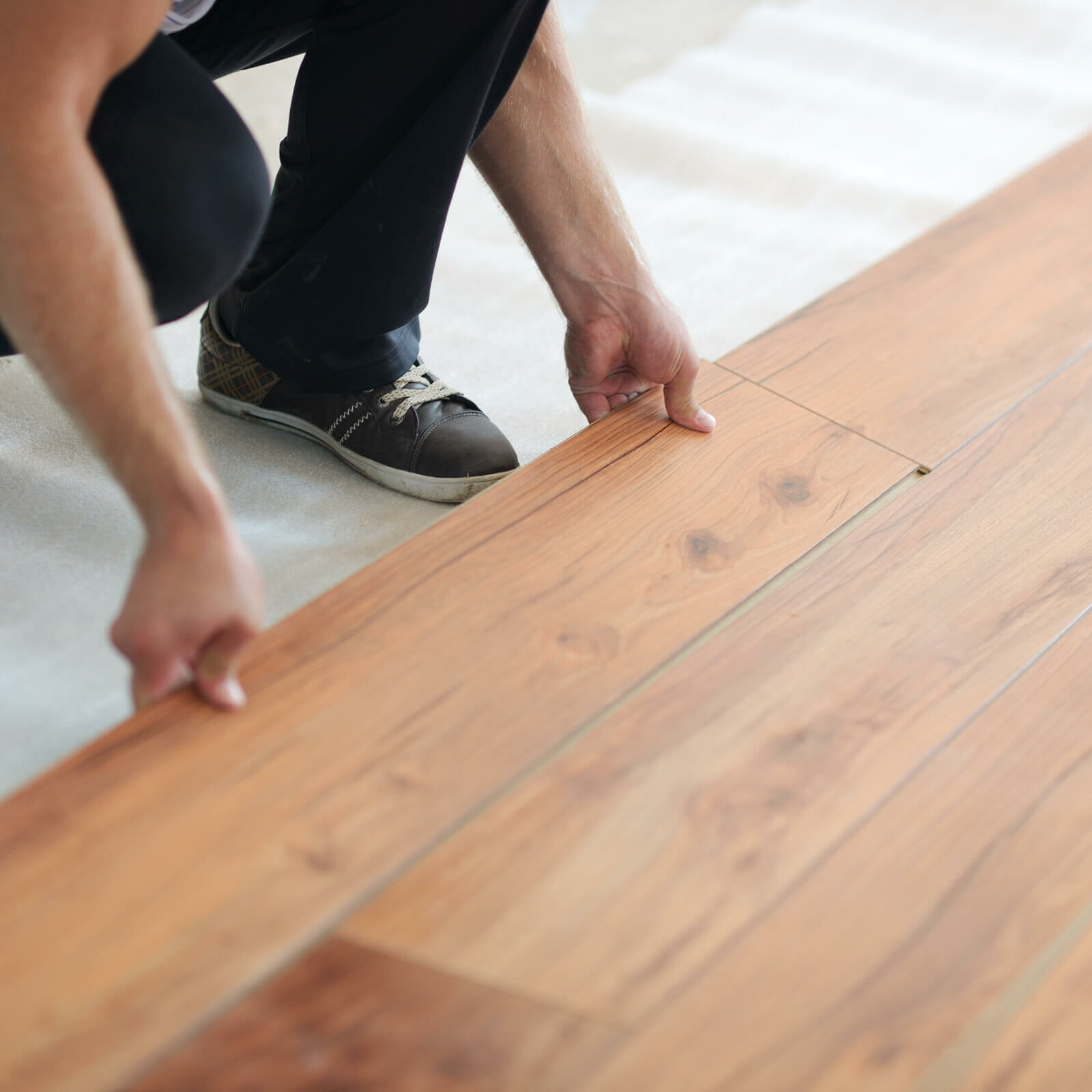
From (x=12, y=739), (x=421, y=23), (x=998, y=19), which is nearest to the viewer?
(x=12, y=739)

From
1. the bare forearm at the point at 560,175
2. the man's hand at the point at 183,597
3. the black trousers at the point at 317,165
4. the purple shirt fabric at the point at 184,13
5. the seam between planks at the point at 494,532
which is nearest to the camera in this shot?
the man's hand at the point at 183,597

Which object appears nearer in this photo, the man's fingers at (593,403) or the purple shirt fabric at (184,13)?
the purple shirt fabric at (184,13)

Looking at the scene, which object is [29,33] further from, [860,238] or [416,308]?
[860,238]

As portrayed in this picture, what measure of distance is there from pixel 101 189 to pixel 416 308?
56 centimetres

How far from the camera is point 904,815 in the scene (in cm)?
86

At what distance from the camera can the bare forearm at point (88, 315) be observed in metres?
0.78

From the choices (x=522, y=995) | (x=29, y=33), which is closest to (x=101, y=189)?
(x=29, y=33)

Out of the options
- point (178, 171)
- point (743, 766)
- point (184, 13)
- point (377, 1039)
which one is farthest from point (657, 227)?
point (377, 1039)

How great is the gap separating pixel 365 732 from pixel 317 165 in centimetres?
69

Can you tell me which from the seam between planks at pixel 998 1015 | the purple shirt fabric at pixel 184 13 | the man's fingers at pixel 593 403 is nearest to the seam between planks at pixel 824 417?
the man's fingers at pixel 593 403

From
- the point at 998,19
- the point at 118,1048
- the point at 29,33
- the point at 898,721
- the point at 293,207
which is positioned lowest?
the point at 998,19

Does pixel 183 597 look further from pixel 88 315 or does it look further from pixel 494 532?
pixel 494 532

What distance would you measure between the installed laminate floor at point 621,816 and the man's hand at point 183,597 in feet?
0.28

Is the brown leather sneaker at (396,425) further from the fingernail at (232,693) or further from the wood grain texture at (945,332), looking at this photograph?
the fingernail at (232,693)
